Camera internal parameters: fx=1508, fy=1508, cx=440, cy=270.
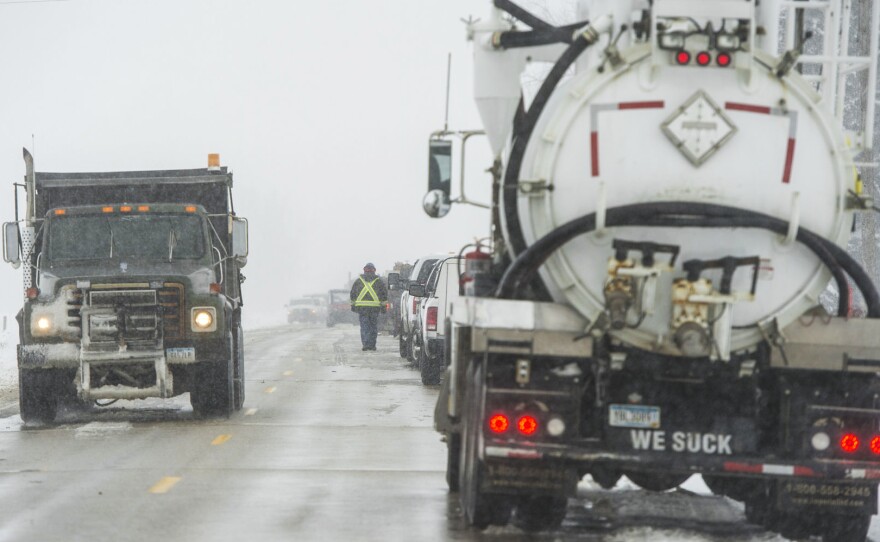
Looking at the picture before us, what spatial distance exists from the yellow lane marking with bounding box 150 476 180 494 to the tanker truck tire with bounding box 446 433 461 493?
2.17 metres

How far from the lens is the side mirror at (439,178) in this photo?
34.8ft

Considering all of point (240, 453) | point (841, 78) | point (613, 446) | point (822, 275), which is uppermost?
point (841, 78)

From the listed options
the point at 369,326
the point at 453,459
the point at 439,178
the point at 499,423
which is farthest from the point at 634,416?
the point at 369,326

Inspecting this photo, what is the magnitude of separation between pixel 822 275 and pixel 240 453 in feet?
23.0

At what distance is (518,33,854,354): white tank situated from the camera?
8594 mm

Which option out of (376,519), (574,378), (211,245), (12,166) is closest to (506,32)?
(574,378)

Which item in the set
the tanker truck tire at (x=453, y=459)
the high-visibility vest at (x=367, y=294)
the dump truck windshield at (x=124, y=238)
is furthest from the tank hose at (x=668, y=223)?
the high-visibility vest at (x=367, y=294)

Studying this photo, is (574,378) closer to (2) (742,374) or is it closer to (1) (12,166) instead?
(2) (742,374)

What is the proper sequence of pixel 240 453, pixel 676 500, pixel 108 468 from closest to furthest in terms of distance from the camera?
pixel 676 500 → pixel 108 468 → pixel 240 453

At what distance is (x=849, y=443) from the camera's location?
870 cm

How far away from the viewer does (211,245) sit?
18.0 m

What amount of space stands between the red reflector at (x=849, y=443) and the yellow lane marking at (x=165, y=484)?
527 cm

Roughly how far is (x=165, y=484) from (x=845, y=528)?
212 inches

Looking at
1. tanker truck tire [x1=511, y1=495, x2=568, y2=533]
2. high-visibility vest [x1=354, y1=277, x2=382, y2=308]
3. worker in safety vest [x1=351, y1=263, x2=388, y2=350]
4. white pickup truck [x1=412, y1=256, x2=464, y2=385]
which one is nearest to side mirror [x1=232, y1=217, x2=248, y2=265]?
white pickup truck [x1=412, y1=256, x2=464, y2=385]
